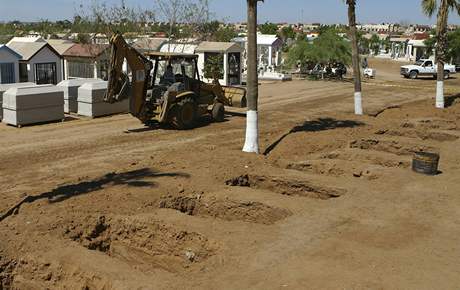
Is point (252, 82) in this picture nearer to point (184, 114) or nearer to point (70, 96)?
point (184, 114)

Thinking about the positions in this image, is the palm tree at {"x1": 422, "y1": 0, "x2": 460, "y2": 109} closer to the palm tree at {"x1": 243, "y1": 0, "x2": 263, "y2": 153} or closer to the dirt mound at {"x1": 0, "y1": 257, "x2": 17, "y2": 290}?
the palm tree at {"x1": 243, "y1": 0, "x2": 263, "y2": 153}

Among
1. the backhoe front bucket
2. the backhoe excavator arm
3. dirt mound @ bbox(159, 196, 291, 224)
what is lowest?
dirt mound @ bbox(159, 196, 291, 224)

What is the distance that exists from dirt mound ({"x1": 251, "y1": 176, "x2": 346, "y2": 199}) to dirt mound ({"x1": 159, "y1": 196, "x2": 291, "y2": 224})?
190 centimetres

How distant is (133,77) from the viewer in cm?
1891

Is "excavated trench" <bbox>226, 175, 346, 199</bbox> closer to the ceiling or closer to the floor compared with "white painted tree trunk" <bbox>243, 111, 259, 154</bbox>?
closer to the floor

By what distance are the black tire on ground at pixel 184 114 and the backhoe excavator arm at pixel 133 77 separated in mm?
975

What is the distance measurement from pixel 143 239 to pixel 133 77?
10.3 meters

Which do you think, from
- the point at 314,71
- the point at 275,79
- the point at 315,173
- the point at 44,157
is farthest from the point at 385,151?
the point at 314,71

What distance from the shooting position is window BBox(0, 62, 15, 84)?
27578 mm

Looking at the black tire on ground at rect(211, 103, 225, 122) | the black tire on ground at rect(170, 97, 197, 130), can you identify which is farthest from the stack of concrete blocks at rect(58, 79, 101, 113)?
the black tire on ground at rect(211, 103, 225, 122)

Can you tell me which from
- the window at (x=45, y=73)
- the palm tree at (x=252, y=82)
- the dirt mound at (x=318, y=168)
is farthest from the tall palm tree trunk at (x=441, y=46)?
the window at (x=45, y=73)

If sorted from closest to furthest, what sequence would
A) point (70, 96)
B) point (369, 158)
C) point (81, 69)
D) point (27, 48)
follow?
point (369, 158), point (70, 96), point (27, 48), point (81, 69)

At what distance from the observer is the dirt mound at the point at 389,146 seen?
16.7m

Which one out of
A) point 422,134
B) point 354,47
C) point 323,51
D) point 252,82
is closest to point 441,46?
point 354,47
